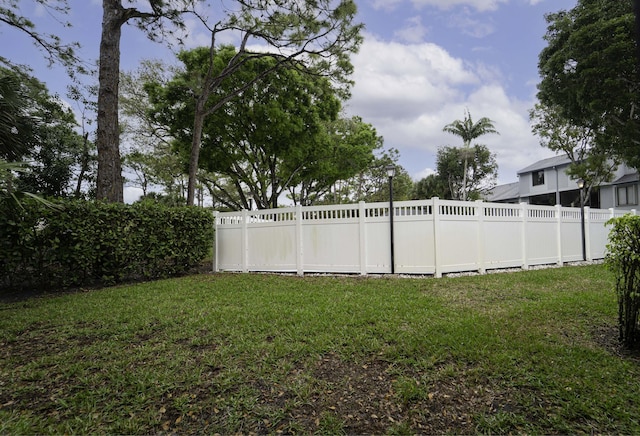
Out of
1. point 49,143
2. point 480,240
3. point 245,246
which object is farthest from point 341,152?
point 49,143

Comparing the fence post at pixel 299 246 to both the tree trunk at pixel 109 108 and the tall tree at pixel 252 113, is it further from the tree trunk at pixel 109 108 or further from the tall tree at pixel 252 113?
the tall tree at pixel 252 113

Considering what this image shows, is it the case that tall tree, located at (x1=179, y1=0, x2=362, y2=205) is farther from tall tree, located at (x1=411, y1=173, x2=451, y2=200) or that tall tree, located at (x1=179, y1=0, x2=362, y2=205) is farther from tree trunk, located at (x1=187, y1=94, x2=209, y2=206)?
tall tree, located at (x1=411, y1=173, x2=451, y2=200)

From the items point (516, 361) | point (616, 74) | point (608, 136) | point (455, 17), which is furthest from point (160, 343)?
point (608, 136)

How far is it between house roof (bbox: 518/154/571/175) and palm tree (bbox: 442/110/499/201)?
12.3 ft

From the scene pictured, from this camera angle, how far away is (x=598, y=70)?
10414 millimetres

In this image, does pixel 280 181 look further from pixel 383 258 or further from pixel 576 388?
pixel 576 388

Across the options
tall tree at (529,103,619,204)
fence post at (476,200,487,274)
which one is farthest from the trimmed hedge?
tall tree at (529,103,619,204)

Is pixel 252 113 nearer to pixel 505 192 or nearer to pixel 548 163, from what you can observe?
pixel 548 163

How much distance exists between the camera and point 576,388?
7.48 ft

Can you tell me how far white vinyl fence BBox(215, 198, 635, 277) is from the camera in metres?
6.78

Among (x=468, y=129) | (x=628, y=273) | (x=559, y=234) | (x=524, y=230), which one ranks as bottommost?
(x=628, y=273)

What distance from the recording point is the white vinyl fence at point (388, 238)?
6.78m

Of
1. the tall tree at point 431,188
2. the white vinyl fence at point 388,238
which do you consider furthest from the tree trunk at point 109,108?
the tall tree at point 431,188

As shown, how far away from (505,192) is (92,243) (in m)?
30.5
